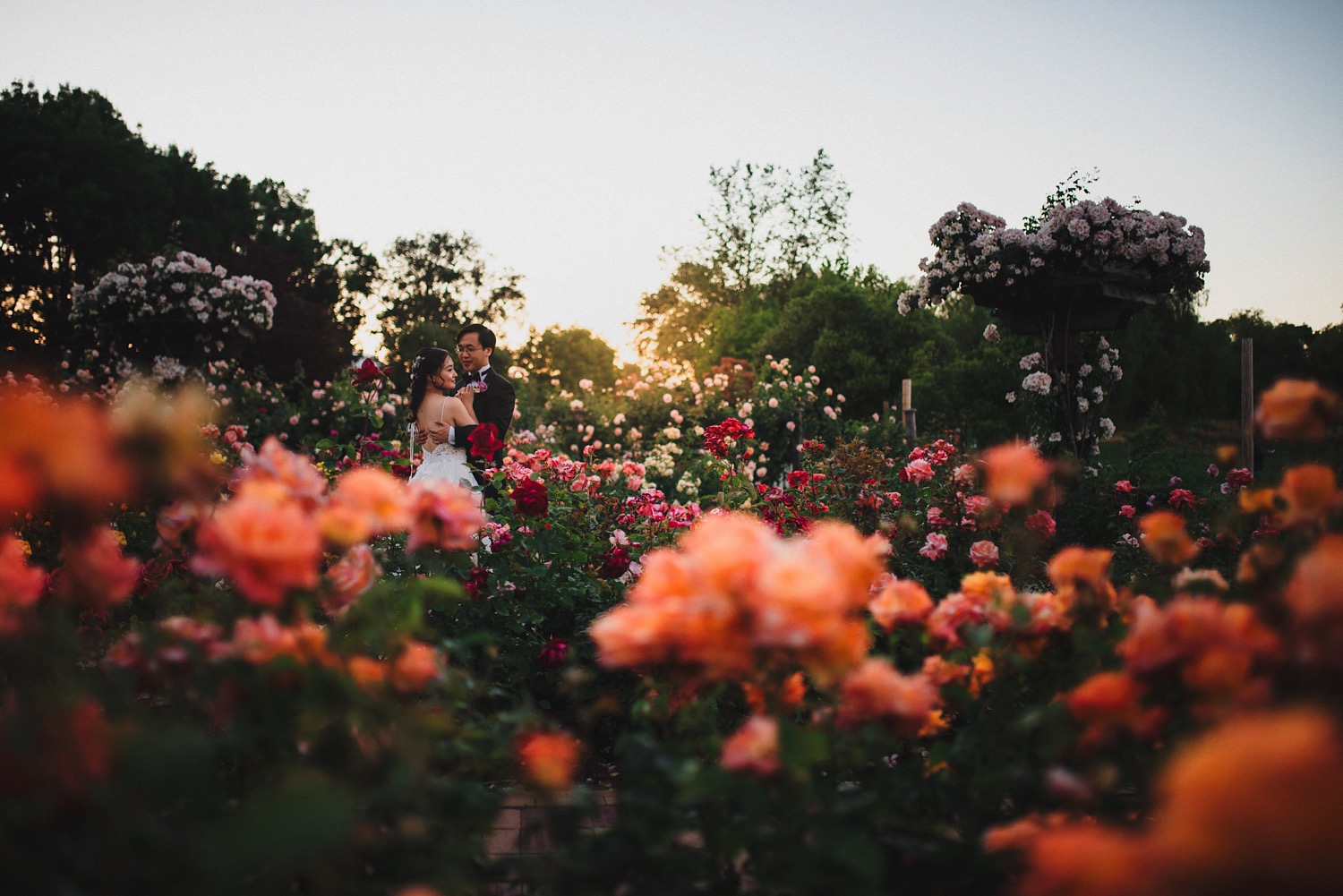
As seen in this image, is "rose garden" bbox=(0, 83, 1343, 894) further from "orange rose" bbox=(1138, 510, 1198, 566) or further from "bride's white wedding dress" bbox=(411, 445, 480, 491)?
"bride's white wedding dress" bbox=(411, 445, 480, 491)

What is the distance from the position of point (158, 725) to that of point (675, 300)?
93.0 ft

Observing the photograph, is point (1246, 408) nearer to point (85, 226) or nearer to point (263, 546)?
point (263, 546)

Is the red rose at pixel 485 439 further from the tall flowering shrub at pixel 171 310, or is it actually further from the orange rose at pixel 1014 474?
the tall flowering shrub at pixel 171 310

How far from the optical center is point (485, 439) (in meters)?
3.04

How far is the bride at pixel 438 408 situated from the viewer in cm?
450

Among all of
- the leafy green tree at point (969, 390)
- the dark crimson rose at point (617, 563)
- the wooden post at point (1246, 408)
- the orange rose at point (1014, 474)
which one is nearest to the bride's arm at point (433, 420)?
the dark crimson rose at point (617, 563)

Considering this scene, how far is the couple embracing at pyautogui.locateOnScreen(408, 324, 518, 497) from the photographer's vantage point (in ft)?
14.8

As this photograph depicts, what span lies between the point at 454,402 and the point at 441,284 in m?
42.4

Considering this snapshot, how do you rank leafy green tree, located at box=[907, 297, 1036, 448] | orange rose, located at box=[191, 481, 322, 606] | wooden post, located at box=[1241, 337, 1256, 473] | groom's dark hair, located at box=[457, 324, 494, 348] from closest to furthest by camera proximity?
orange rose, located at box=[191, 481, 322, 606] → groom's dark hair, located at box=[457, 324, 494, 348] → wooden post, located at box=[1241, 337, 1256, 473] → leafy green tree, located at box=[907, 297, 1036, 448]

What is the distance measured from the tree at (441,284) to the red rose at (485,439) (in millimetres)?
41330

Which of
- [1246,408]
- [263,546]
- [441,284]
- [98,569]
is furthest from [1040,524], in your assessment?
[441,284]

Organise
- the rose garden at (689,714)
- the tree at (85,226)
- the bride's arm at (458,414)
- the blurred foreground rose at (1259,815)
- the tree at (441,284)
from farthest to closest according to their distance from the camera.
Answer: the tree at (441,284) < the tree at (85,226) < the bride's arm at (458,414) < the rose garden at (689,714) < the blurred foreground rose at (1259,815)

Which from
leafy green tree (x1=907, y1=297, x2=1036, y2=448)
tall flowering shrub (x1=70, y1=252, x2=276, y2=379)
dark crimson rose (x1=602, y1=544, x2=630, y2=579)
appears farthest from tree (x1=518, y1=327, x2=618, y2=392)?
dark crimson rose (x1=602, y1=544, x2=630, y2=579)

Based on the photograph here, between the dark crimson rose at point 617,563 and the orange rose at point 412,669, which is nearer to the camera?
the orange rose at point 412,669
